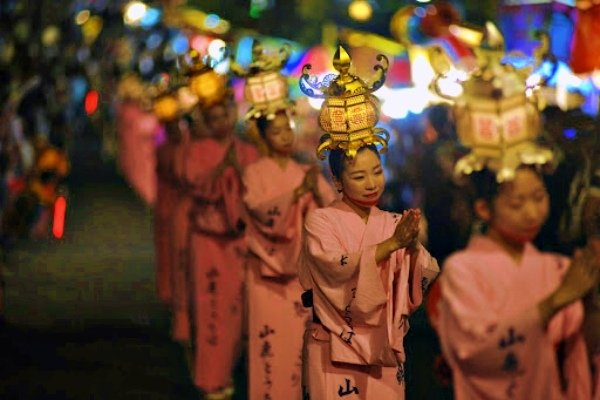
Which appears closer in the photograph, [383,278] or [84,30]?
[383,278]

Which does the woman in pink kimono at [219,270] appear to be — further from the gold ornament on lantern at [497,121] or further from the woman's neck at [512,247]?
the woman's neck at [512,247]

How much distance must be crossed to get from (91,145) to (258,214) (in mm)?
39553

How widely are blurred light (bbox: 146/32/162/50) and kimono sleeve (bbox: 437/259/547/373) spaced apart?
89.9 ft

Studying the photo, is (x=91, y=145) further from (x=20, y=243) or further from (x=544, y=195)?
(x=544, y=195)

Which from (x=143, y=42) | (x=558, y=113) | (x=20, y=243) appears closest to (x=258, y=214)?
(x=558, y=113)

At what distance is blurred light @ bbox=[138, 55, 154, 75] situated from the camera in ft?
115

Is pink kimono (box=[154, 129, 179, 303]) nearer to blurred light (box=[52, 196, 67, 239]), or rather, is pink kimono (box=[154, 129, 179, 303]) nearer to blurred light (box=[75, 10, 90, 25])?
blurred light (box=[52, 196, 67, 239])

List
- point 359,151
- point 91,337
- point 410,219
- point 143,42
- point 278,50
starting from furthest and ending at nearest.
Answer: point 143,42, point 91,337, point 278,50, point 359,151, point 410,219

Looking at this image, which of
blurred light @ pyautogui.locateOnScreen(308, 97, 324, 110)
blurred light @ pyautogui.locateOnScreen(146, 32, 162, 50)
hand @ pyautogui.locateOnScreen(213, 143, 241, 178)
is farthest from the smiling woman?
blurred light @ pyautogui.locateOnScreen(146, 32, 162, 50)

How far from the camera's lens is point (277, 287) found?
34.3 ft

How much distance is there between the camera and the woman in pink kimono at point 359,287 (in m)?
7.84

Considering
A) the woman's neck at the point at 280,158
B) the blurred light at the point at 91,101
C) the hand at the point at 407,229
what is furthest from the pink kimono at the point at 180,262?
the blurred light at the point at 91,101

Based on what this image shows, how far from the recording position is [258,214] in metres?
10.8

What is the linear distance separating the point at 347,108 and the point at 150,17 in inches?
842
